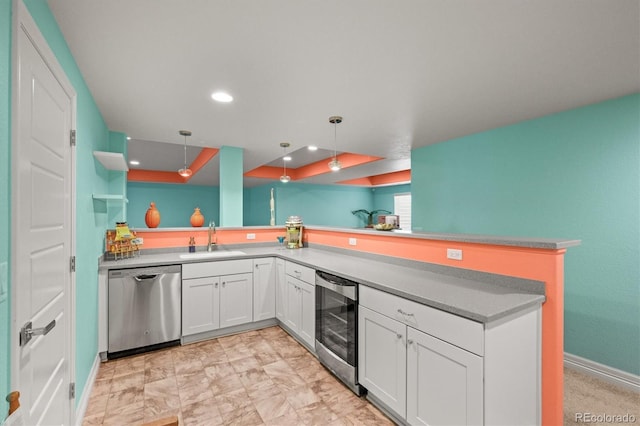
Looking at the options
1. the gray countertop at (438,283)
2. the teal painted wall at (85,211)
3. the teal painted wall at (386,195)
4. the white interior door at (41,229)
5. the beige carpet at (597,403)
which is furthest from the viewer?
the teal painted wall at (386,195)

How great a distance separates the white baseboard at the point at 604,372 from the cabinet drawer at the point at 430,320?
2193mm

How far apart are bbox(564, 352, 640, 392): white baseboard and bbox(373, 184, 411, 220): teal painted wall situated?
6158mm

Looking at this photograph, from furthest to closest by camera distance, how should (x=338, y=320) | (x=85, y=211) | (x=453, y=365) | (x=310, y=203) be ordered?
(x=310, y=203) → (x=338, y=320) → (x=85, y=211) → (x=453, y=365)

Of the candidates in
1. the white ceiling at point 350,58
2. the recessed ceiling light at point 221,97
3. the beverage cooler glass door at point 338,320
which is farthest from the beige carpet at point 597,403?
the recessed ceiling light at point 221,97

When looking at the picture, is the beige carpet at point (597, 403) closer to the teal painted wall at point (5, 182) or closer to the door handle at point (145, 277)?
the teal painted wall at point (5, 182)

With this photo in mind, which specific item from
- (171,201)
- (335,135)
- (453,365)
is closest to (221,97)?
(335,135)

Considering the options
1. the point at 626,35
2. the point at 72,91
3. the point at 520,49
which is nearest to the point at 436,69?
the point at 520,49

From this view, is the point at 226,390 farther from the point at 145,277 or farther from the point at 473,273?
the point at 473,273

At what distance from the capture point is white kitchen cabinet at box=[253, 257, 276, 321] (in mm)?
3375

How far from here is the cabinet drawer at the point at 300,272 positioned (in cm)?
276

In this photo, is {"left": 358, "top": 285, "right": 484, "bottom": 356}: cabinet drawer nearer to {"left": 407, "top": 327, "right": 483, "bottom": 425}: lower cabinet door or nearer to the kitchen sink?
{"left": 407, "top": 327, "right": 483, "bottom": 425}: lower cabinet door

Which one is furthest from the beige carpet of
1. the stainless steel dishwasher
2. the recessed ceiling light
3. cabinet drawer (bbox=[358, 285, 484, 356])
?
the recessed ceiling light

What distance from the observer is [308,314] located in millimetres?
2805

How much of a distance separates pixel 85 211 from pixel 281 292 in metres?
2.02
